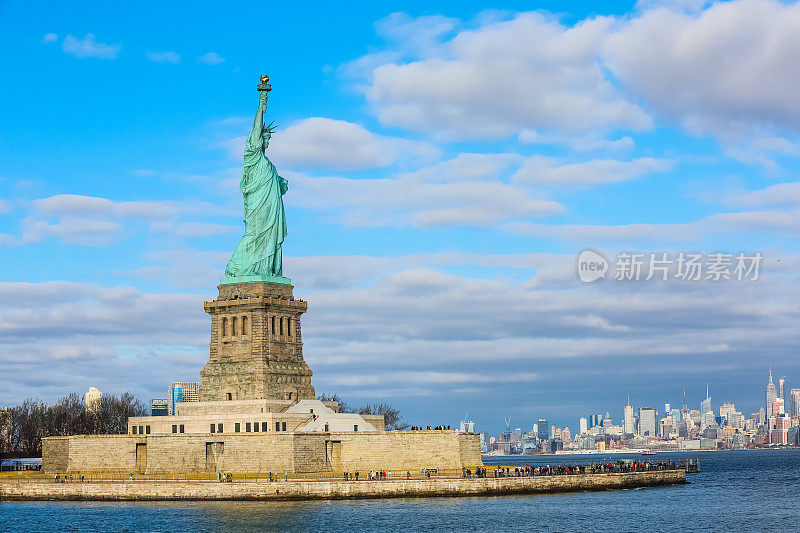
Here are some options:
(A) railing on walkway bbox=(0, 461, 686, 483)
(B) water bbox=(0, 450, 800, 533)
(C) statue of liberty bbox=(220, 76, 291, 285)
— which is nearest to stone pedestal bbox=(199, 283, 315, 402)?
(C) statue of liberty bbox=(220, 76, 291, 285)

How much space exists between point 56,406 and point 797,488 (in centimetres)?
8865

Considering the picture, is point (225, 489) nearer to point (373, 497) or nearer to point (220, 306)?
point (373, 497)

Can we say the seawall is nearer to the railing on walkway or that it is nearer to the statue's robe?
the railing on walkway

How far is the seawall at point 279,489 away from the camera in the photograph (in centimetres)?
8600

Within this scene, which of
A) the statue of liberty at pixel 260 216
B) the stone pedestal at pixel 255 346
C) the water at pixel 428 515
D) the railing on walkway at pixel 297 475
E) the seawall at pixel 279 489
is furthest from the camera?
the statue of liberty at pixel 260 216

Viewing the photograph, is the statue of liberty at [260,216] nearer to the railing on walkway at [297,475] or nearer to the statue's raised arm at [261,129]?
the statue's raised arm at [261,129]

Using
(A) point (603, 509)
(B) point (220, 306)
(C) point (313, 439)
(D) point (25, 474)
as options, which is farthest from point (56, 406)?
(A) point (603, 509)

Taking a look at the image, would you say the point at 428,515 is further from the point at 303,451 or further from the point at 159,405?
the point at 159,405

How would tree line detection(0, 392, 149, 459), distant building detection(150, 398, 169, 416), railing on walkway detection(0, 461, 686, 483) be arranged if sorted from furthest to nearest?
1. distant building detection(150, 398, 169, 416)
2. tree line detection(0, 392, 149, 459)
3. railing on walkway detection(0, 461, 686, 483)

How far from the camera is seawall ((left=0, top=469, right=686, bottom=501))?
8600 cm

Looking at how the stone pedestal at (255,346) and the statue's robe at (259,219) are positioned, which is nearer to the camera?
the stone pedestal at (255,346)

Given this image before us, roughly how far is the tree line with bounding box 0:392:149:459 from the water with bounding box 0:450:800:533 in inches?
1637

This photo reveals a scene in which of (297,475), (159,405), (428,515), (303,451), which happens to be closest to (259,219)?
(303,451)

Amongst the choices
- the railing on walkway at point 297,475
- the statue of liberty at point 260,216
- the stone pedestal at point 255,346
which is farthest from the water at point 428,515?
the statue of liberty at point 260,216
